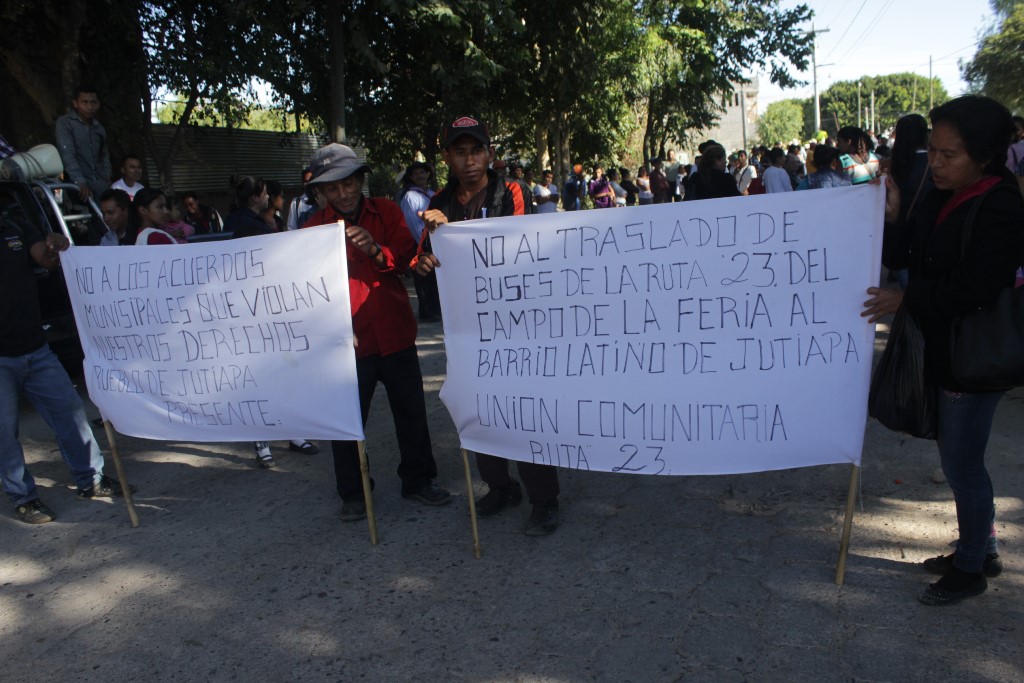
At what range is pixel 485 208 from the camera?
3.99 metres

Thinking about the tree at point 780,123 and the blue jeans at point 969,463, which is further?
the tree at point 780,123

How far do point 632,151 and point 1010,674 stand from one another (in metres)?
31.0

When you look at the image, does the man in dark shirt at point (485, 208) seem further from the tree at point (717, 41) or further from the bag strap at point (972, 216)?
the tree at point (717, 41)

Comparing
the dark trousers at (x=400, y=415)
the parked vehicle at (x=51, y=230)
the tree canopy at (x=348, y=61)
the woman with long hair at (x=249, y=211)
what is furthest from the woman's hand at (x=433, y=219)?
the tree canopy at (x=348, y=61)

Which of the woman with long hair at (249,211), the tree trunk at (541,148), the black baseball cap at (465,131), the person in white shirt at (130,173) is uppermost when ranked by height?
the tree trunk at (541,148)

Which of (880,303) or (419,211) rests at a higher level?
(419,211)

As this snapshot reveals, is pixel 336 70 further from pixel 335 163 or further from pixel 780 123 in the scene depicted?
pixel 780 123

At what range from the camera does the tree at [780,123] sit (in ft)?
380

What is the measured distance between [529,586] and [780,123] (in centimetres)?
13378

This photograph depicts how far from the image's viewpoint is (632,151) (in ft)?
106

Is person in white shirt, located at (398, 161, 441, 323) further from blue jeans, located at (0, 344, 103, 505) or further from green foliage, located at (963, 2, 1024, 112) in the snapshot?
green foliage, located at (963, 2, 1024, 112)

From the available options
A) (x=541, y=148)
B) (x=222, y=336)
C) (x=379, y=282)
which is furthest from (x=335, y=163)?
(x=541, y=148)

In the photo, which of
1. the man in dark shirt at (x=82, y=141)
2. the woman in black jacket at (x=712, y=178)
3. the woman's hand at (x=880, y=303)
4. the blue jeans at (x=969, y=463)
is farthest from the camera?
the woman in black jacket at (x=712, y=178)

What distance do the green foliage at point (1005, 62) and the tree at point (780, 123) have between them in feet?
214
